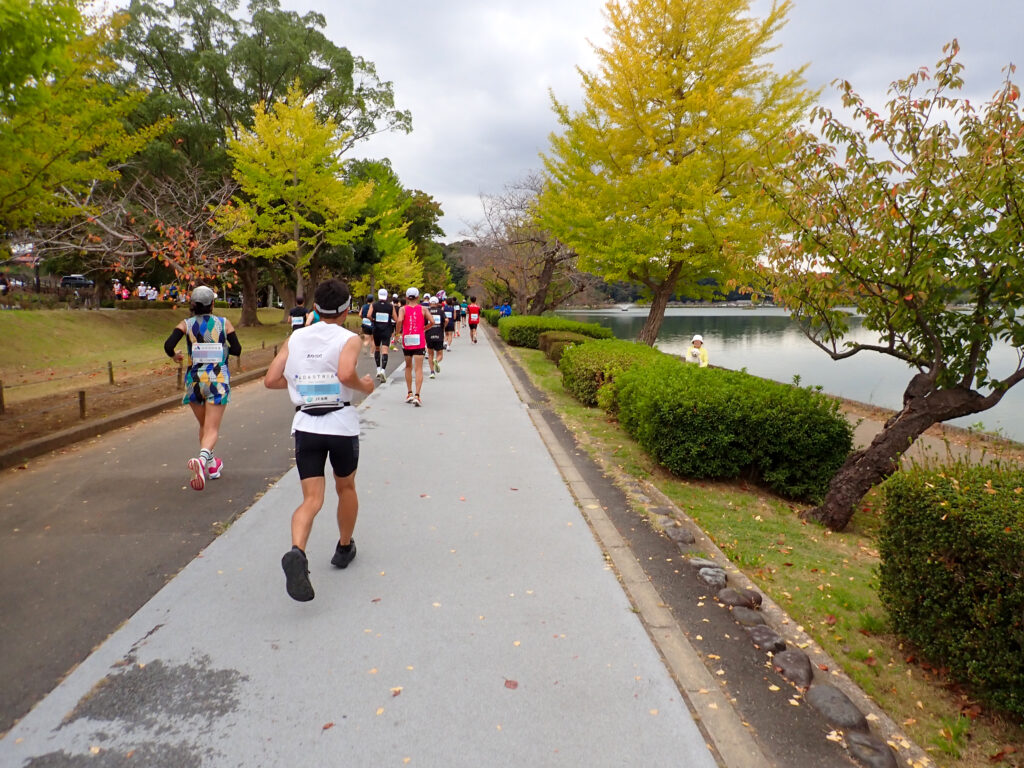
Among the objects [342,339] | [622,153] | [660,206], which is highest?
[622,153]

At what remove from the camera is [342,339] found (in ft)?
11.0

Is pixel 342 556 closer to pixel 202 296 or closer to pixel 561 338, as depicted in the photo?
pixel 202 296

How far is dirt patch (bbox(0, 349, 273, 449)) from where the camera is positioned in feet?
23.3

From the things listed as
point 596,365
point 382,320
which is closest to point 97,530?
point 596,365

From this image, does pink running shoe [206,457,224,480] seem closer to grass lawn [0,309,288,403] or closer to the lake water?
grass lawn [0,309,288,403]

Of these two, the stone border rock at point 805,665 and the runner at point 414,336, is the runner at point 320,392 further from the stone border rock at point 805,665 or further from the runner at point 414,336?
the runner at point 414,336

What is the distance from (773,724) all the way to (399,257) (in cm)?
4183

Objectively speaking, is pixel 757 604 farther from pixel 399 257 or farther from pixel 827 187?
pixel 399 257

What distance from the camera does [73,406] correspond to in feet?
28.8

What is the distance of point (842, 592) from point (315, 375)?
3.66 meters

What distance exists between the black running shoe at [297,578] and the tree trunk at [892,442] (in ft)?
15.3

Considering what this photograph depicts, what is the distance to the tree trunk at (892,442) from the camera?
5059 millimetres

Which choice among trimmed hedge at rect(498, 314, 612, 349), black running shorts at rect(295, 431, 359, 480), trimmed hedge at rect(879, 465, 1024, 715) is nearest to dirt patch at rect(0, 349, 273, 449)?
black running shorts at rect(295, 431, 359, 480)

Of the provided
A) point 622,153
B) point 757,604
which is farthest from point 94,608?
point 622,153
